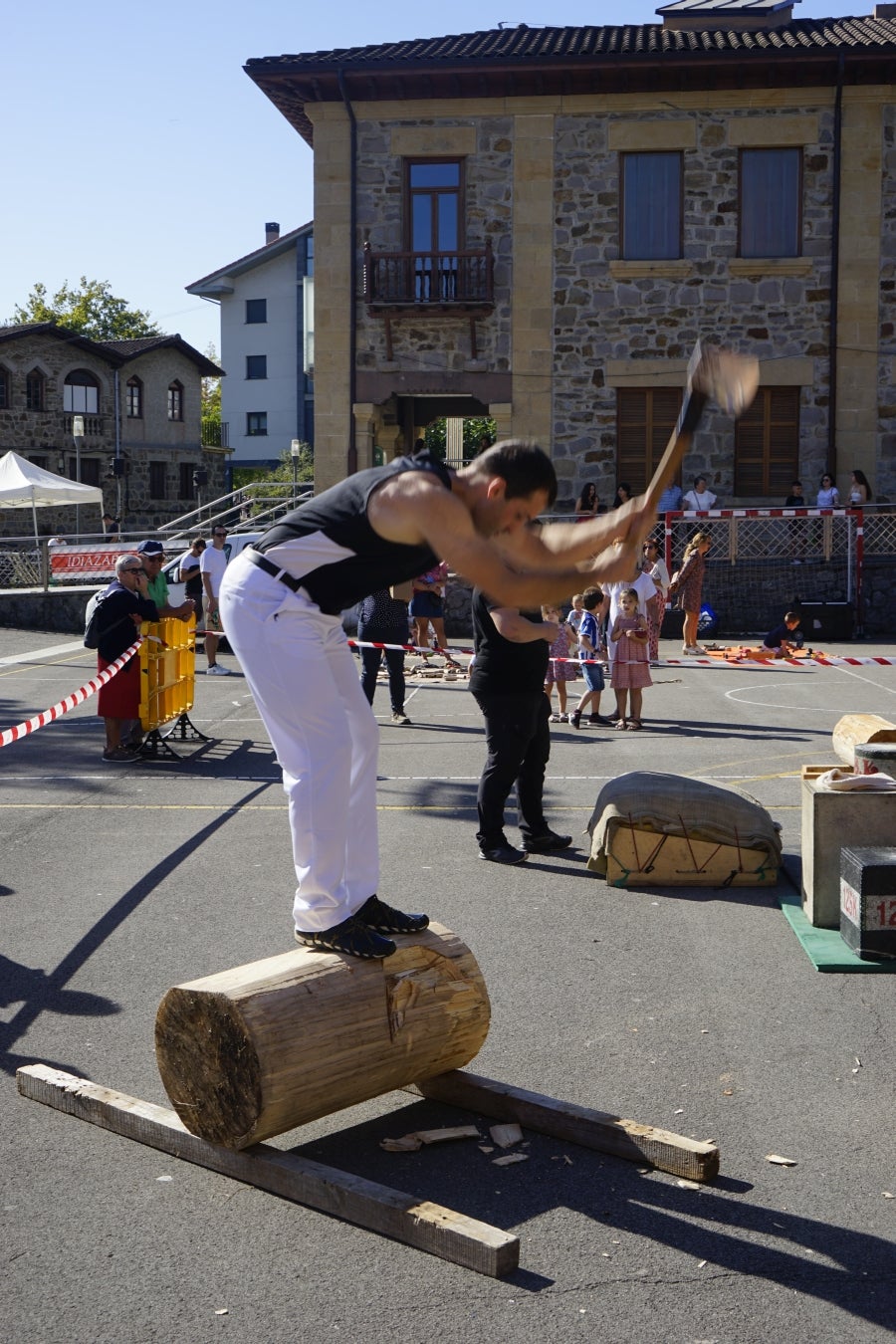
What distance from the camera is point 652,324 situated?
2734cm

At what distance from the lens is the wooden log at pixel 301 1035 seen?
4.23 metres

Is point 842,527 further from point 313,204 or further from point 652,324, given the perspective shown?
point 313,204

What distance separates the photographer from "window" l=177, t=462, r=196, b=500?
5678cm

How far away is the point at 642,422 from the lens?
90.5ft

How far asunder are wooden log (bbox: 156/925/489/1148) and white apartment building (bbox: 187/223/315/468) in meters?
58.7

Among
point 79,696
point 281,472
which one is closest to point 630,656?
point 79,696

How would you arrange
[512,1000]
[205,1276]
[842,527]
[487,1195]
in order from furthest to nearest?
[842,527]
[512,1000]
[487,1195]
[205,1276]

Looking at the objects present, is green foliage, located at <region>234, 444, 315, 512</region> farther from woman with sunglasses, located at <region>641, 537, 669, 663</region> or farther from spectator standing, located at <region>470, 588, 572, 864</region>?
spectator standing, located at <region>470, 588, 572, 864</region>

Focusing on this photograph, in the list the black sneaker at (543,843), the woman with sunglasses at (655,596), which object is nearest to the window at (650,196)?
the woman with sunglasses at (655,596)

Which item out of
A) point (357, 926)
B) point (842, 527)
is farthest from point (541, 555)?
point (842, 527)

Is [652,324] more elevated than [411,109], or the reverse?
[411,109]

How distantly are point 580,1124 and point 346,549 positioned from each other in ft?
Answer: 6.30

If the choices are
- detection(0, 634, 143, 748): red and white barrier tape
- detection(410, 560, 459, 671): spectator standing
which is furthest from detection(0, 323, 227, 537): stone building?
detection(0, 634, 143, 748): red and white barrier tape

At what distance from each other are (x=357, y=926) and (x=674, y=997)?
1.98 meters
